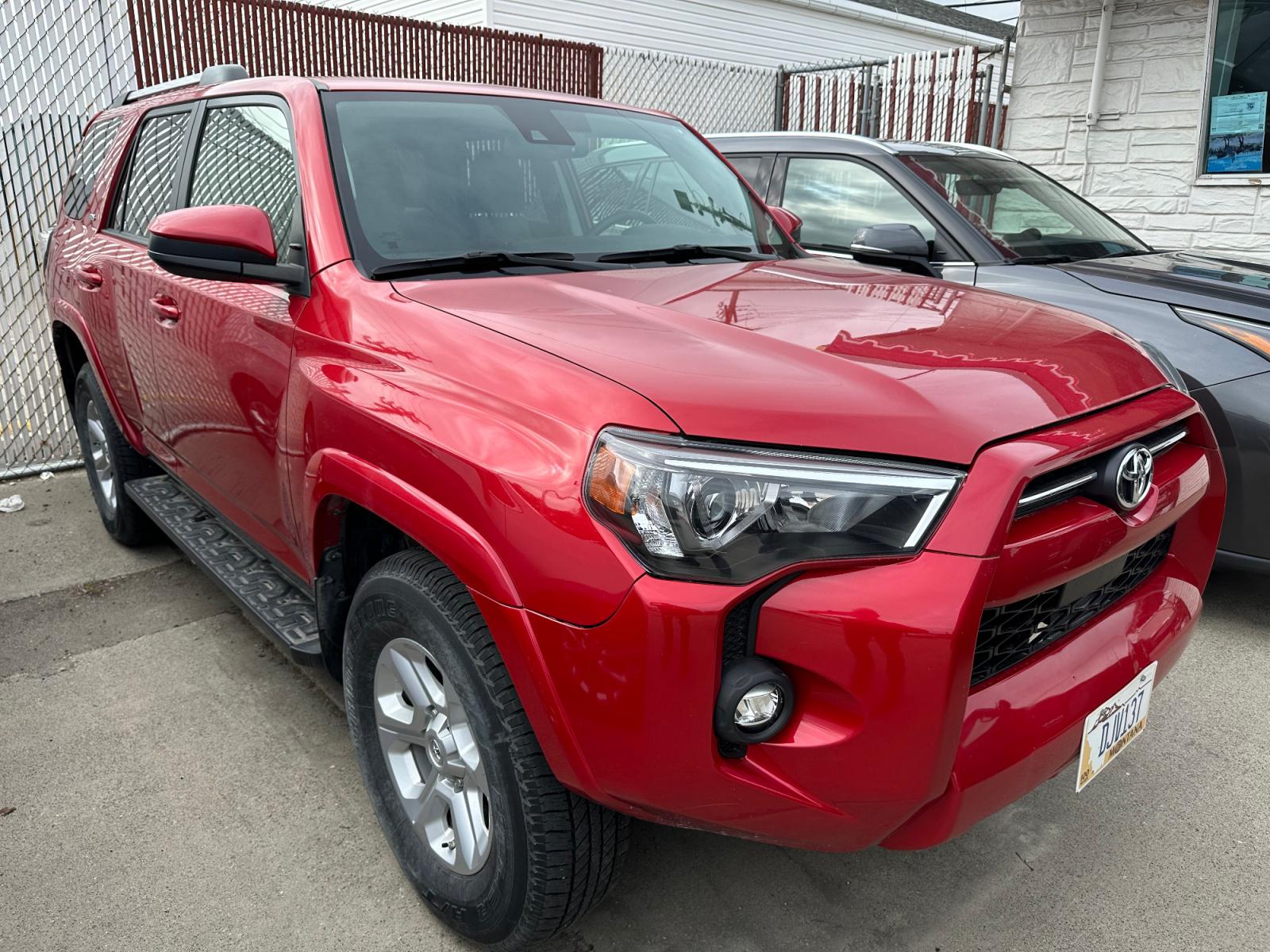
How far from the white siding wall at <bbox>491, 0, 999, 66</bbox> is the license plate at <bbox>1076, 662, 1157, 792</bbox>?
13.3m

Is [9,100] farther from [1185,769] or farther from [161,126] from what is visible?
[1185,769]

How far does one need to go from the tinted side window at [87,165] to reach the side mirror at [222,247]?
2.15 m

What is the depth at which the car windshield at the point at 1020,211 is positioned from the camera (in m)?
4.71

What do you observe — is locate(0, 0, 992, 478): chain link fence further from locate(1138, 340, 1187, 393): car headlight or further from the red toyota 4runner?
locate(1138, 340, 1187, 393): car headlight

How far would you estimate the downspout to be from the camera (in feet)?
24.6

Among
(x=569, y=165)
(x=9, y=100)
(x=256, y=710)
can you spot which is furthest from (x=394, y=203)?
(x=9, y=100)

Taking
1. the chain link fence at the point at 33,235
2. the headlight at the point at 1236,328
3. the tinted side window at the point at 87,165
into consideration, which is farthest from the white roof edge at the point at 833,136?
the chain link fence at the point at 33,235

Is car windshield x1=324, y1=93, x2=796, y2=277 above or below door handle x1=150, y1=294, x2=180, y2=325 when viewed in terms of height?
above

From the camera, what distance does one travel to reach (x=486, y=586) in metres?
1.72

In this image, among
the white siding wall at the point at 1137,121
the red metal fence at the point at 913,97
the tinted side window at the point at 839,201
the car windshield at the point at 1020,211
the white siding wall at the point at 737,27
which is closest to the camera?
the car windshield at the point at 1020,211

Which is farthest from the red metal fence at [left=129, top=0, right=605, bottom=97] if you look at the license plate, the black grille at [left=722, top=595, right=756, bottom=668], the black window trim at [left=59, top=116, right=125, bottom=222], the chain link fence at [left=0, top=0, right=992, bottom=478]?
the black grille at [left=722, top=595, right=756, bottom=668]

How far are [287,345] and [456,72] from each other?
9.53 meters

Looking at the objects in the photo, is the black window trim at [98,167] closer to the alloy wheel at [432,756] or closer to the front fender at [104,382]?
the front fender at [104,382]

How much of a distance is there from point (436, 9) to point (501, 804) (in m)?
14.2
